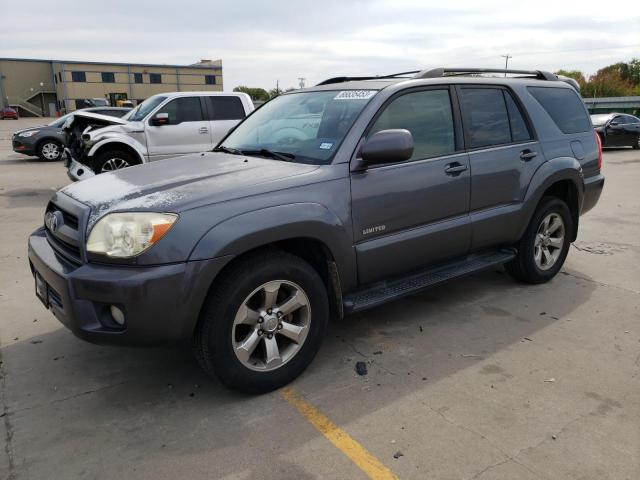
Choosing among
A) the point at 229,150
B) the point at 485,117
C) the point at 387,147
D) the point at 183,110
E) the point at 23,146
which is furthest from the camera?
the point at 23,146

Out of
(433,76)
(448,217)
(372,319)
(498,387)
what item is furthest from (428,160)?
(498,387)

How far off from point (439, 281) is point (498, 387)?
92 cm

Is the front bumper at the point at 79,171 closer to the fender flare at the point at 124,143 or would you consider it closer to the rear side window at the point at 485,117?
the fender flare at the point at 124,143

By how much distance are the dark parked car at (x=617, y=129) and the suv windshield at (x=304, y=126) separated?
17.3 metres

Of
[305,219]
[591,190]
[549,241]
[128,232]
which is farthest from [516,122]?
[128,232]

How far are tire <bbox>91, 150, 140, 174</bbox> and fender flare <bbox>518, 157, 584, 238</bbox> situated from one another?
7.42 metres

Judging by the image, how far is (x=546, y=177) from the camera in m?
4.45

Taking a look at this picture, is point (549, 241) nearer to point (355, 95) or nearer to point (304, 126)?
point (355, 95)

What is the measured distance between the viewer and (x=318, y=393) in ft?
10.1

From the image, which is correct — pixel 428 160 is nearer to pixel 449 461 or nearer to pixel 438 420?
pixel 438 420

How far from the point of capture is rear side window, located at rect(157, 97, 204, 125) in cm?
992

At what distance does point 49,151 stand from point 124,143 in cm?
815

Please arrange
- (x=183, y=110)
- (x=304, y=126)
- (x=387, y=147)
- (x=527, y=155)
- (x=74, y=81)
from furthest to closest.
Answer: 1. (x=74, y=81)
2. (x=183, y=110)
3. (x=527, y=155)
4. (x=304, y=126)
5. (x=387, y=147)

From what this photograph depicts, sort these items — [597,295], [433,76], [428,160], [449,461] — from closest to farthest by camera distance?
[449,461], [428,160], [433,76], [597,295]
